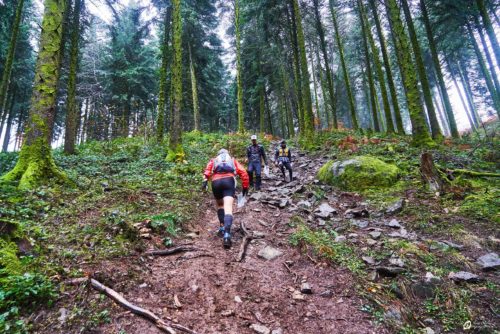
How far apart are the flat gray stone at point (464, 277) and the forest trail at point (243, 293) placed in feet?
4.96

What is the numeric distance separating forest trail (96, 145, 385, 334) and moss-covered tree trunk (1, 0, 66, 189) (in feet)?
13.6

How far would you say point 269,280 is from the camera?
434 cm

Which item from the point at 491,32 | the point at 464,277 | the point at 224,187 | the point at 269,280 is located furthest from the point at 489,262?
the point at 491,32

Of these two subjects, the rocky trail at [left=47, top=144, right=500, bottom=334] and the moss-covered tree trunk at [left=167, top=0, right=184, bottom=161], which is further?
the moss-covered tree trunk at [left=167, top=0, right=184, bottom=161]

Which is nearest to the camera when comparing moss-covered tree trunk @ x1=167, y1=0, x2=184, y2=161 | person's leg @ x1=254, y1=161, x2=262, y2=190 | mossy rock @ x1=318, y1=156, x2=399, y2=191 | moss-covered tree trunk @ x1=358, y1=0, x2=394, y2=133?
mossy rock @ x1=318, y1=156, x2=399, y2=191

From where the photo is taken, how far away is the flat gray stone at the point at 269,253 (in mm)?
5107

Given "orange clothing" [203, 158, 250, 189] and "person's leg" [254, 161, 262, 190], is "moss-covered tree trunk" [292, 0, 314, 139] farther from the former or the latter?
"orange clothing" [203, 158, 250, 189]

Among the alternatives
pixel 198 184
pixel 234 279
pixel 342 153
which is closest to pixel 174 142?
pixel 198 184

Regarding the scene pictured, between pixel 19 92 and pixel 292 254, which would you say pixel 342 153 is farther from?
pixel 19 92

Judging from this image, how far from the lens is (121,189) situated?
693 cm

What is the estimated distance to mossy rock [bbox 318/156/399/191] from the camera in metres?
8.17

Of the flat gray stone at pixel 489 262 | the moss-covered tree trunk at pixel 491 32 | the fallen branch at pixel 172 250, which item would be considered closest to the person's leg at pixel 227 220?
the fallen branch at pixel 172 250

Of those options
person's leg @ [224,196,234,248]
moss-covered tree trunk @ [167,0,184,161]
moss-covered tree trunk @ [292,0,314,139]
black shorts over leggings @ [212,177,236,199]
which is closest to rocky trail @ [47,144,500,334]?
person's leg @ [224,196,234,248]

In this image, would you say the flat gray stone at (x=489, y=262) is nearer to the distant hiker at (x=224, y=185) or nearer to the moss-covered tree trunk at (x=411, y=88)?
the distant hiker at (x=224, y=185)
